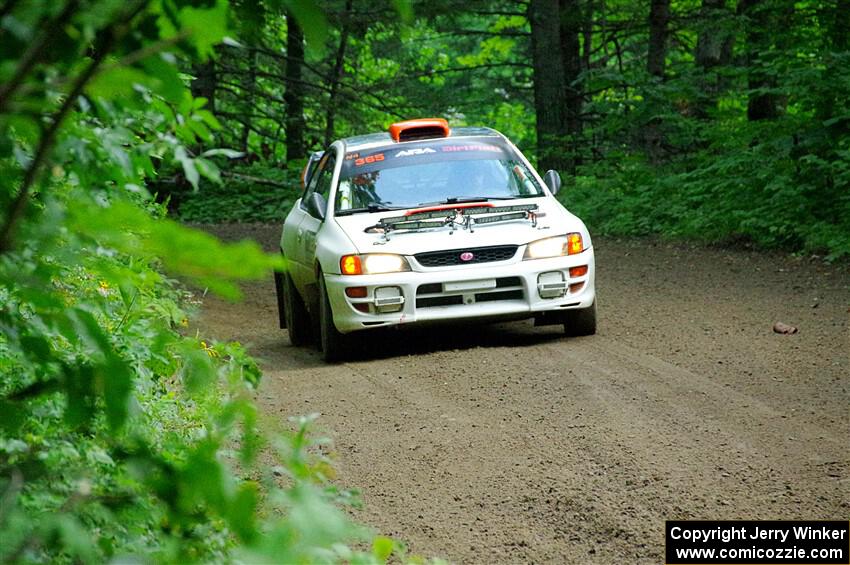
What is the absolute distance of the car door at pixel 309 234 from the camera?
431 inches

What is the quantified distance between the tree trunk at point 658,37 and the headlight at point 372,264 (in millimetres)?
15482

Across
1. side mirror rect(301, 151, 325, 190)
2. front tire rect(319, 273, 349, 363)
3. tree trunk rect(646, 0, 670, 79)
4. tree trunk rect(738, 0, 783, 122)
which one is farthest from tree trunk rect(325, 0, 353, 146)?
front tire rect(319, 273, 349, 363)

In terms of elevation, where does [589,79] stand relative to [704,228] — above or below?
above

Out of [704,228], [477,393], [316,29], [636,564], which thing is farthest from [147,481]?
[704,228]

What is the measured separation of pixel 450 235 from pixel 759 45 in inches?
433

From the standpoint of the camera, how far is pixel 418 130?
39.2ft

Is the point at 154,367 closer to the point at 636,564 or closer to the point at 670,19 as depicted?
the point at 636,564

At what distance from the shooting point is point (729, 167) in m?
18.7

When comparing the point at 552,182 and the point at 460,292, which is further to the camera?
the point at 552,182

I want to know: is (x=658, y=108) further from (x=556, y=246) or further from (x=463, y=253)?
(x=463, y=253)

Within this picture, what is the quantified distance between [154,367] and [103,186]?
11.2 feet

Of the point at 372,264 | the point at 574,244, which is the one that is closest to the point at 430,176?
the point at 372,264

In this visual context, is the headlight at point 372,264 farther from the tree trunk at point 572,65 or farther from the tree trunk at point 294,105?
the tree trunk at point 294,105

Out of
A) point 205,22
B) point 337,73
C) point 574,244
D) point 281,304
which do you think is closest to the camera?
point 205,22
